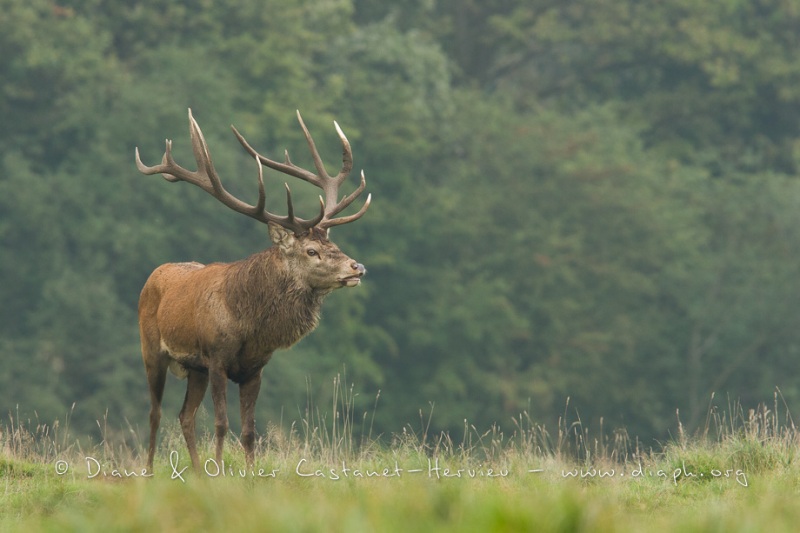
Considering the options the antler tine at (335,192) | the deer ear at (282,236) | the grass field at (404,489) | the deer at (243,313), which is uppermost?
the antler tine at (335,192)

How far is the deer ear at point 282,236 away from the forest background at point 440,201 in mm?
18923

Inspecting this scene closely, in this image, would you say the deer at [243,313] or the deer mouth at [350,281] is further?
the deer mouth at [350,281]

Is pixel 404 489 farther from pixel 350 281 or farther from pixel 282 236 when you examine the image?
pixel 282 236

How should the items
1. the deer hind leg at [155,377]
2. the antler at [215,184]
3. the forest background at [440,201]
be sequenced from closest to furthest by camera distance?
the antler at [215,184] < the deer hind leg at [155,377] < the forest background at [440,201]

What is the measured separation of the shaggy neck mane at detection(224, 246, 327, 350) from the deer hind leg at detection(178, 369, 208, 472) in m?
0.65

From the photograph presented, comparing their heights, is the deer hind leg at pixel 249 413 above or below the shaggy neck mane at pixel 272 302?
below

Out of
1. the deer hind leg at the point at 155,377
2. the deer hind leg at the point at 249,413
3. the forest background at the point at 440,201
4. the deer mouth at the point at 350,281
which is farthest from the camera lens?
the forest background at the point at 440,201

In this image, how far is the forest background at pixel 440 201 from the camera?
33.0 m

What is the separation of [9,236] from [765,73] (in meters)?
20.1

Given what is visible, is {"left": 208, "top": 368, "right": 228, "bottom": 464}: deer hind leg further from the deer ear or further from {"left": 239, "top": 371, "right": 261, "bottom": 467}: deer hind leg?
the deer ear

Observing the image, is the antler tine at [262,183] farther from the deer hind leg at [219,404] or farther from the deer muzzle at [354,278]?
the deer hind leg at [219,404]

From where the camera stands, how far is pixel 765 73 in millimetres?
43250

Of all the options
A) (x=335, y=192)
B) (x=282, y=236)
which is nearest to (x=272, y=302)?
(x=282, y=236)

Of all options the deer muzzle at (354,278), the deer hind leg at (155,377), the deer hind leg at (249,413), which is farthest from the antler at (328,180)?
the deer hind leg at (155,377)
